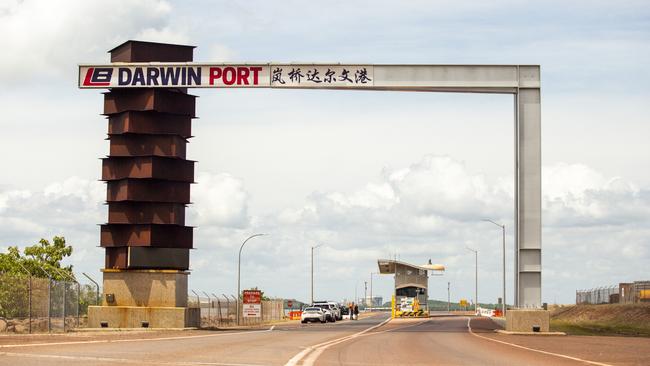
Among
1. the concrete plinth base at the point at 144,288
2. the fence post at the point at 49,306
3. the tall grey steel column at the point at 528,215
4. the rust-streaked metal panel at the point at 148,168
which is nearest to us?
the fence post at the point at 49,306

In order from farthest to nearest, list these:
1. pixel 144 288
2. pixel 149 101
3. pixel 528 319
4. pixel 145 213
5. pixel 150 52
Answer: pixel 150 52
pixel 145 213
pixel 149 101
pixel 144 288
pixel 528 319

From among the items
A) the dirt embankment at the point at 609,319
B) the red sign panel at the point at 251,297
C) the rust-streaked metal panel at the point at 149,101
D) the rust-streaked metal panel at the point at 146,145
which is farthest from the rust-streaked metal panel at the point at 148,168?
the dirt embankment at the point at 609,319

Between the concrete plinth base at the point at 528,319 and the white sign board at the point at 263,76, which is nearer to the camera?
the concrete plinth base at the point at 528,319

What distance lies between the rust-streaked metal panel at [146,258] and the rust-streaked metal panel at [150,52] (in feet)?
34.7

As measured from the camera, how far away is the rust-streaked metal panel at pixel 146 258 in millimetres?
51500

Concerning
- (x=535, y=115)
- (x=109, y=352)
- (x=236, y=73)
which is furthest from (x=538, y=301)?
(x=109, y=352)

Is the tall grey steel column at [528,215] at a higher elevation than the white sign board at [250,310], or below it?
higher

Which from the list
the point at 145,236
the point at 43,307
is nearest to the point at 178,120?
the point at 145,236

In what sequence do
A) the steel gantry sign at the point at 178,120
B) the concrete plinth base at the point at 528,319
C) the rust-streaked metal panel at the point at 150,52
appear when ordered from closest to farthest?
the concrete plinth base at the point at 528,319
the steel gantry sign at the point at 178,120
the rust-streaked metal panel at the point at 150,52

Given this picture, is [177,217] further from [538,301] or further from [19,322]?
[538,301]

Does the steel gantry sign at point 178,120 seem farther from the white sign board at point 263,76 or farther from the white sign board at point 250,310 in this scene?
the white sign board at point 250,310

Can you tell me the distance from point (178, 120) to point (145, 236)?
6.77 meters

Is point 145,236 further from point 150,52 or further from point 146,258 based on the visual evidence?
point 150,52

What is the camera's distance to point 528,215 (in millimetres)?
46531
